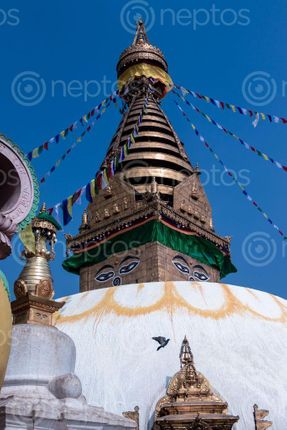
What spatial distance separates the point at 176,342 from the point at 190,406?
5.95 feet

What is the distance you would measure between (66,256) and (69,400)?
52.8 ft

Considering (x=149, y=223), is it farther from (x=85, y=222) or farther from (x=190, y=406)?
(x=190, y=406)

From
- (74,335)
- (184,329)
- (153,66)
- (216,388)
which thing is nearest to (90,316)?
(74,335)

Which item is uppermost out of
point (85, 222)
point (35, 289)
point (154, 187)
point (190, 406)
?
point (154, 187)

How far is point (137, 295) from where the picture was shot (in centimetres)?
1277

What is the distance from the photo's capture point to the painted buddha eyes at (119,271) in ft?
63.4

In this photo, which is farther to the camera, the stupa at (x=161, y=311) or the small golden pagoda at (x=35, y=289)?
the stupa at (x=161, y=311)

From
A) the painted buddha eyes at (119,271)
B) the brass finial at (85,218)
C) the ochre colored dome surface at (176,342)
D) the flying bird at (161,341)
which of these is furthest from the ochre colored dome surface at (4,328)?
the brass finial at (85,218)

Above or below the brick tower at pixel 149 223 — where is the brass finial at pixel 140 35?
above

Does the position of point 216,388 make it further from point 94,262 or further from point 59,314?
point 94,262

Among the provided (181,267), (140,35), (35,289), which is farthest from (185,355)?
(140,35)

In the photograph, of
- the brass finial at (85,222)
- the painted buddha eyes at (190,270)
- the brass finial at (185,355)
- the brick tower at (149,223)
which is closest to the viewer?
the brass finial at (185,355)

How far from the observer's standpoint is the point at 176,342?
11.1m

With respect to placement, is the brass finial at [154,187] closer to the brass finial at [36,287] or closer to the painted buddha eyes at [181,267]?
the painted buddha eyes at [181,267]
